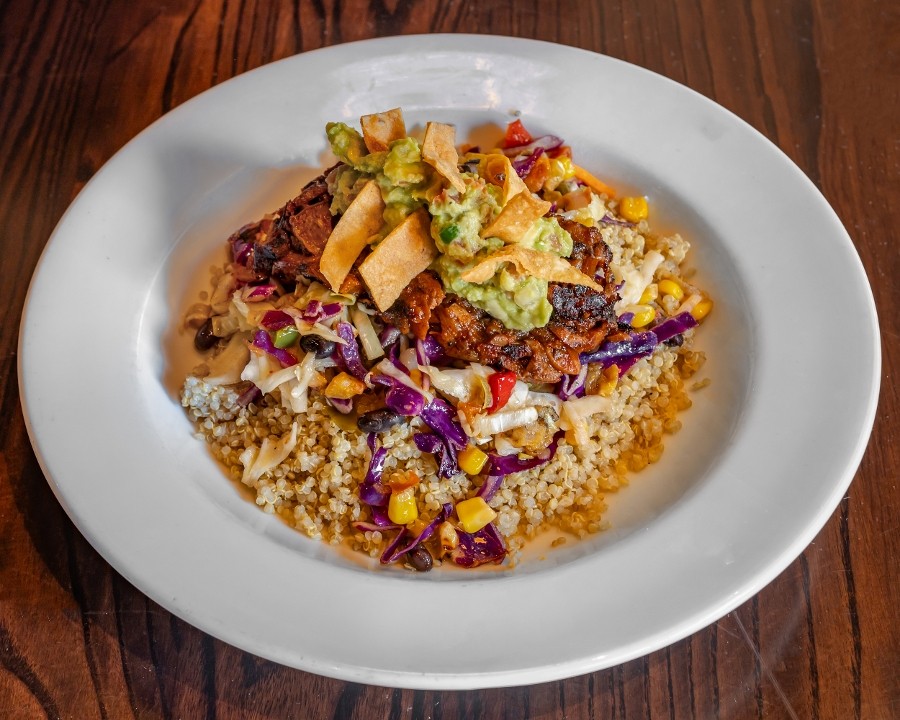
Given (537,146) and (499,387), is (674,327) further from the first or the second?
(537,146)

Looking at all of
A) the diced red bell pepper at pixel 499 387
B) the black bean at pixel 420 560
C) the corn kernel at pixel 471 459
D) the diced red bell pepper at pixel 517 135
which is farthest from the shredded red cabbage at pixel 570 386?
the diced red bell pepper at pixel 517 135

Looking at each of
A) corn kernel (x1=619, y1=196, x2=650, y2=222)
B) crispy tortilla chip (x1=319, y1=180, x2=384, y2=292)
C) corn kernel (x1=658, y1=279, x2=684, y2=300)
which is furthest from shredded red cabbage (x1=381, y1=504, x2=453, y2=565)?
corn kernel (x1=619, y1=196, x2=650, y2=222)

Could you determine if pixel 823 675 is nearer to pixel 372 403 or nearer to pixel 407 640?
pixel 407 640

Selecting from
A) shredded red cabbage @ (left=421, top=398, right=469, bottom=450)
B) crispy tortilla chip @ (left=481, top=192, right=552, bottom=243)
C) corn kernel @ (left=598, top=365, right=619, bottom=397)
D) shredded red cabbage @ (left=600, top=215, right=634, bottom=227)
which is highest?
crispy tortilla chip @ (left=481, top=192, right=552, bottom=243)

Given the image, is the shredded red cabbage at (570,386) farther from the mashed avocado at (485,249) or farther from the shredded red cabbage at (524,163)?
the shredded red cabbage at (524,163)

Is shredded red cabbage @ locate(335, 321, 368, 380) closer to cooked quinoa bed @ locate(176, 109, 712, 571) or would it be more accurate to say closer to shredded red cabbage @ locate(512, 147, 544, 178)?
cooked quinoa bed @ locate(176, 109, 712, 571)
